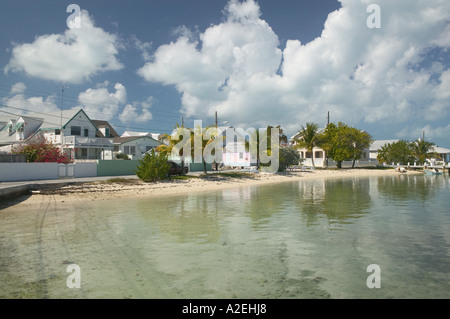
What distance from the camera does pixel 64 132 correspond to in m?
47.4

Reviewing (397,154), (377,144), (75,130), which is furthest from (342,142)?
(377,144)

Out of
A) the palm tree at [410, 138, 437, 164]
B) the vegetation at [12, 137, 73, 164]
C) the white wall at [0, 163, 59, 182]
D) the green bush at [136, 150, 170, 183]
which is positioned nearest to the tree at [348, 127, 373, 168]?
the palm tree at [410, 138, 437, 164]

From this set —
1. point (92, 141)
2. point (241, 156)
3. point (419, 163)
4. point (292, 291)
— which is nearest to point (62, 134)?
point (92, 141)

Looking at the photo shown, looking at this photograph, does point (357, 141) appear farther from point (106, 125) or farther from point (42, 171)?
point (42, 171)

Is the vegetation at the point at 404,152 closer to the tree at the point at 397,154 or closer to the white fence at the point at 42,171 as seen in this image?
the tree at the point at 397,154

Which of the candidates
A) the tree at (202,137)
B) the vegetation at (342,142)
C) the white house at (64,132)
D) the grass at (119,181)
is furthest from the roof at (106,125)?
the vegetation at (342,142)

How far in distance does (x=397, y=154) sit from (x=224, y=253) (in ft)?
238

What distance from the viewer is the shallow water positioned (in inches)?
254

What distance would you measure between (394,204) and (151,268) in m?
17.1

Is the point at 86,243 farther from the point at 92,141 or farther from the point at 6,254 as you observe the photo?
the point at 92,141

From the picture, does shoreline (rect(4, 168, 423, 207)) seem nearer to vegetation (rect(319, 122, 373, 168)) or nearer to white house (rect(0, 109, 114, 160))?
white house (rect(0, 109, 114, 160))

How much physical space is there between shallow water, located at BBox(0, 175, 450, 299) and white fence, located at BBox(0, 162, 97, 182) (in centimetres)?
1328
